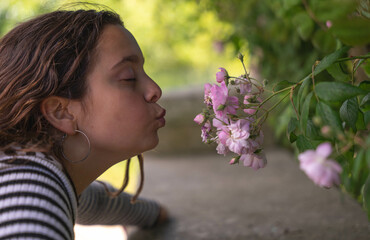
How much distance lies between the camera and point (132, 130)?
1.17 m

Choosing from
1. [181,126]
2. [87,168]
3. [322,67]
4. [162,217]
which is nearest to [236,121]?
[322,67]

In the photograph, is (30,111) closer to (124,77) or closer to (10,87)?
(10,87)

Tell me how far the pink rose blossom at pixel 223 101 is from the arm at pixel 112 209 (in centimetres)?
83

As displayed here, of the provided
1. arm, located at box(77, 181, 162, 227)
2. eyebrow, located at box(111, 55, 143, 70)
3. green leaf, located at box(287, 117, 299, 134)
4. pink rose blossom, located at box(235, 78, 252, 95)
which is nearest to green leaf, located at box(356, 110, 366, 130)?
green leaf, located at box(287, 117, 299, 134)

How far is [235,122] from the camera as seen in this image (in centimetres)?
92

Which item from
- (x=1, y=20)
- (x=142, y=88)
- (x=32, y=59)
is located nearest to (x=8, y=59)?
(x=32, y=59)

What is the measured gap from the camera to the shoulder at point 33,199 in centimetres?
88

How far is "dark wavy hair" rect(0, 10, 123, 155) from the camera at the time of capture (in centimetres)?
113

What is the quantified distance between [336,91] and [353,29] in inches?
4.6

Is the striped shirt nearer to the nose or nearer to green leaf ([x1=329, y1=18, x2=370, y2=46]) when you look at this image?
the nose

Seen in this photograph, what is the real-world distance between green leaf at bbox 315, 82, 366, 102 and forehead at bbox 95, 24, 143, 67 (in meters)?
0.62

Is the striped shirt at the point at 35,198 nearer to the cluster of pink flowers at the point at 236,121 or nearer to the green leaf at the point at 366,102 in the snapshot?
the cluster of pink flowers at the point at 236,121

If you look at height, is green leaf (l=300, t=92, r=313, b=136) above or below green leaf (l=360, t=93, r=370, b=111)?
below

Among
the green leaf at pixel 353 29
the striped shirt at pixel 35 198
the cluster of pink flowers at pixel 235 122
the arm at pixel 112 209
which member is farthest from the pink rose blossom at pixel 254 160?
the arm at pixel 112 209
